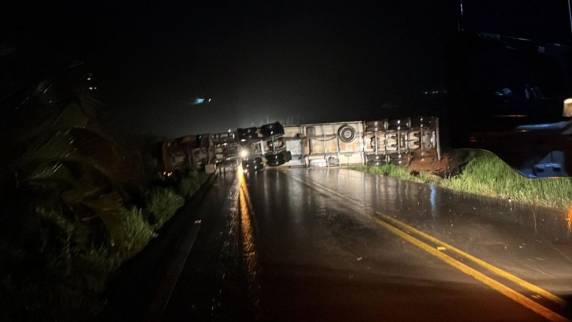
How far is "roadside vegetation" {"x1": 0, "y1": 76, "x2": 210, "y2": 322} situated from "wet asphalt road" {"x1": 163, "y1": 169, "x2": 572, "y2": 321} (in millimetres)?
1258

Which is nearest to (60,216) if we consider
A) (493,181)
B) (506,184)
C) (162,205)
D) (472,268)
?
(162,205)

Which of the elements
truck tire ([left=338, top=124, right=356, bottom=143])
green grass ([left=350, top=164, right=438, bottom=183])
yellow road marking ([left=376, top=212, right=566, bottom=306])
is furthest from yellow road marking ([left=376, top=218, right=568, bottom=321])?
truck tire ([left=338, top=124, right=356, bottom=143])

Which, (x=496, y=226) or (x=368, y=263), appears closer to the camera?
(x=368, y=263)

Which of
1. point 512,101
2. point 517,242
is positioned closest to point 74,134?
point 517,242

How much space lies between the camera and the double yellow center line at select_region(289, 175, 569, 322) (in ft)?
16.6

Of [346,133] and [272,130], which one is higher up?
[272,130]

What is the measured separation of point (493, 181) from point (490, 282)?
8978mm

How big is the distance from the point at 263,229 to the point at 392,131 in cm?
1752

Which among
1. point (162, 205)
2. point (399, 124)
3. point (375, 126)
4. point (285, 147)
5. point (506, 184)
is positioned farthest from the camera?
point (285, 147)

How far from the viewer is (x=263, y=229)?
392 inches

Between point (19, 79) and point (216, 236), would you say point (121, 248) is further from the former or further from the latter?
point (19, 79)

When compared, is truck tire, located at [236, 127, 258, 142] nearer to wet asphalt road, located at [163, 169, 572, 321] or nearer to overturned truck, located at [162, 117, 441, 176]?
overturned truck, located at [162, 117, 441, 176]

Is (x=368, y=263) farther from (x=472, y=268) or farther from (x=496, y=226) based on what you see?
(x=496, y=226)

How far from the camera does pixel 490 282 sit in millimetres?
5852
